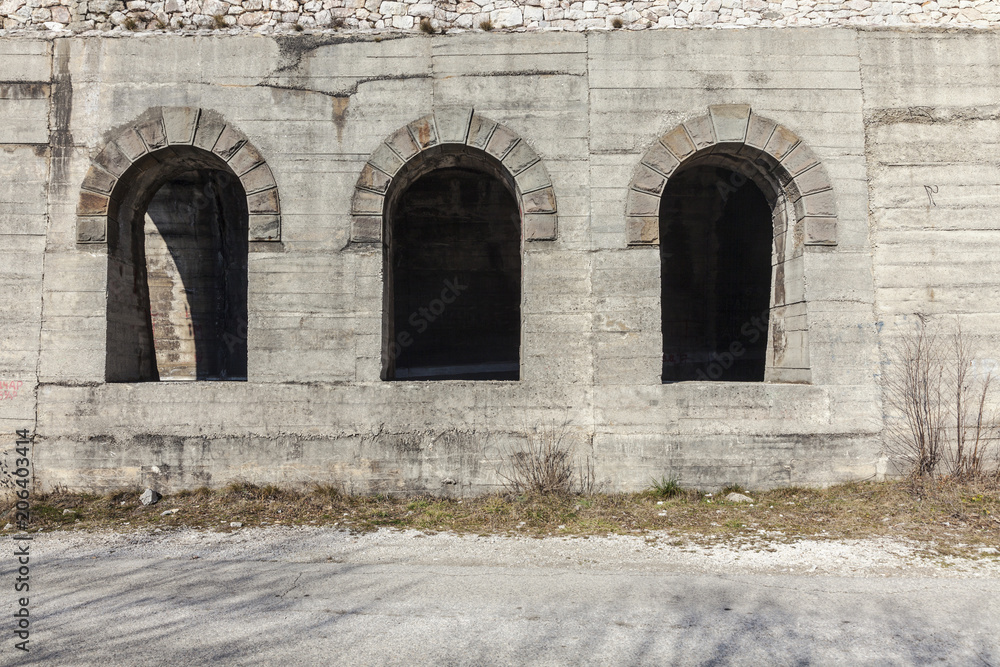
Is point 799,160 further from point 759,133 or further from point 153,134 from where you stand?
point 153,134

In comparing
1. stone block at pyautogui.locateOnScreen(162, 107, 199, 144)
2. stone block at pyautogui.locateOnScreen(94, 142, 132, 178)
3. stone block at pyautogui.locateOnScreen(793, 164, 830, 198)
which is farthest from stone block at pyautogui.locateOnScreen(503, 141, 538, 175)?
stone block at pyautogui.locateOnScreen(94, 142, 132, 178)

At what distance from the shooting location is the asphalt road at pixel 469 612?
2889 mm

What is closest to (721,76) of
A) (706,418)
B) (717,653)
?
(706,418)

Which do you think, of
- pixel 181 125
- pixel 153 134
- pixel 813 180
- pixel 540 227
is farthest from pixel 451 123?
pixel 813 180

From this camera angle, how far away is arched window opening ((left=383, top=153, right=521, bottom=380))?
10547mm

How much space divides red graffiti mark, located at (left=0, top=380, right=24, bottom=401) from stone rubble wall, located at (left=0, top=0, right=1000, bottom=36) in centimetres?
346

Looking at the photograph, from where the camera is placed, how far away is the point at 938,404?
5594mm

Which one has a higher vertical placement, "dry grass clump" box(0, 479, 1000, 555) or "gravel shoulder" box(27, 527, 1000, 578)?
"dry grass clump" box(0, 479, 1000, 555)

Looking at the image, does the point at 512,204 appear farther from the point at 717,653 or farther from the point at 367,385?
the point at 717,653

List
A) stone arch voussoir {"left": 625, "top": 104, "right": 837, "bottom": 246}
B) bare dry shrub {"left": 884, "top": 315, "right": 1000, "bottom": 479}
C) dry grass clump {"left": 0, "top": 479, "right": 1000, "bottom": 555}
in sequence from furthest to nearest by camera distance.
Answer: stone arch voussoir {"left": 625, "top": 104, "right": 837, "bottom": 246} < bare dry shrub {"left": 884, "top": 315, "right": 1000, "bottom": 479} < dry grass clump {"left": 0, "top": 479, "right": 1000, "bottom": 555}

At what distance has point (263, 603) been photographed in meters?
3.49

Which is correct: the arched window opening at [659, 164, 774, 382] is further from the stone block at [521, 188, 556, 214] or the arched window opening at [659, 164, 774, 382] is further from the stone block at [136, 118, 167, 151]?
the stone block at [136, 118, 167, 151]

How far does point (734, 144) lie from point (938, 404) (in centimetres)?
313

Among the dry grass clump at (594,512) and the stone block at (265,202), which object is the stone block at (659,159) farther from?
the stone block at (265,202)
